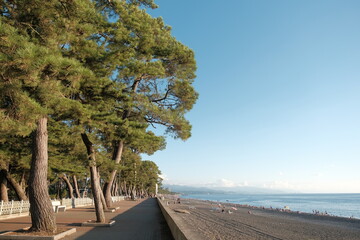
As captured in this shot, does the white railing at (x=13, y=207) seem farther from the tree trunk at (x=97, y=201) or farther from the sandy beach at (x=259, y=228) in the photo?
A: the sandy beach at (x=259, y=228)

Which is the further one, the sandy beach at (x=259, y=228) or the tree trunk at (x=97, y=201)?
the sandy beach at (x=259, y=228)

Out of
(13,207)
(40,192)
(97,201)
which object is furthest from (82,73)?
(13,207)

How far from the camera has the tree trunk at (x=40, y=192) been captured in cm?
729

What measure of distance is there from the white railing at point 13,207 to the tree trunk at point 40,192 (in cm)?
626

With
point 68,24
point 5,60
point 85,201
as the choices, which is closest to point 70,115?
point 68,24

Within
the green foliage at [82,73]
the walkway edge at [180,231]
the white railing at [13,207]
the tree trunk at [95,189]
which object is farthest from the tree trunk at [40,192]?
the white railing at [13,207]

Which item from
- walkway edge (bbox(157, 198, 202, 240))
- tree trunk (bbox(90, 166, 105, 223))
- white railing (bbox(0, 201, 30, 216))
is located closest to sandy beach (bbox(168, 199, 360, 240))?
walkway edge (bbox(157, 198, 202, 240))

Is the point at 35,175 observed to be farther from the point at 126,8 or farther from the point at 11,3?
the point at 126,8

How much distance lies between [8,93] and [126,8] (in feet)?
22.4

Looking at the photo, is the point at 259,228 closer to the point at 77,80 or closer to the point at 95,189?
the point at 95,189

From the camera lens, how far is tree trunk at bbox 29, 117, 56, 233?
7289 millimetres

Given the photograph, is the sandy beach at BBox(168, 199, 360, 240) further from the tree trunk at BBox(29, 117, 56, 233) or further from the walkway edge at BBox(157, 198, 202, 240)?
the tree trunk at BBox(29, 117, 56, 233)

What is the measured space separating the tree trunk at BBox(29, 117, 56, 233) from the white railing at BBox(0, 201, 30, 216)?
6261 mm

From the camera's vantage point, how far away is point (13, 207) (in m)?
13.0
